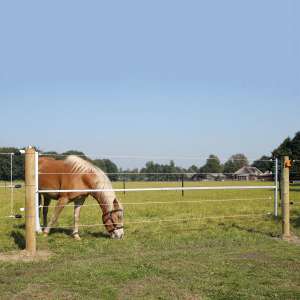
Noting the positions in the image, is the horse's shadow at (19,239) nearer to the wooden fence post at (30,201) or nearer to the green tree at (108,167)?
the wooden fence post at (30,201)

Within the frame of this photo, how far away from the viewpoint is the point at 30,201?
6621mm

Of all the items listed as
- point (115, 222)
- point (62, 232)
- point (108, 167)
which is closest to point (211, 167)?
point (108, 167)

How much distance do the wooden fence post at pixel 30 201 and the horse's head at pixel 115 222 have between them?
1.90 metres

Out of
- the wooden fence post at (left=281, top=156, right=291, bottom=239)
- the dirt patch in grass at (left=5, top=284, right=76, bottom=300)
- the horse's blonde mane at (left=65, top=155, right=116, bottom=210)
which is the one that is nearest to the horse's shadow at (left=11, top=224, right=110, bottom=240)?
the horse's blonde mane at (left=65, top=155, right=116, bottom=210)

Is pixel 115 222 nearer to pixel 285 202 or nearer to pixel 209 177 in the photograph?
A: pixel 209 177

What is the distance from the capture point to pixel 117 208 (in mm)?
8453

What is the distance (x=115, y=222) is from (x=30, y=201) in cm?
219

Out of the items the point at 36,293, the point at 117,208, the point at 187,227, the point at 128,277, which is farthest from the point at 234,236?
the point at 36,293

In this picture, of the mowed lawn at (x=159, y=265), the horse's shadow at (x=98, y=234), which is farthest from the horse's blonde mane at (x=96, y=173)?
the mowed lawn at (x=159, y=265)

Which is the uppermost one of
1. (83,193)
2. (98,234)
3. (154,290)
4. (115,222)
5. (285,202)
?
(83,193)

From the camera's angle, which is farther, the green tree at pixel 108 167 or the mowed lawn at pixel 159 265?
the green tree at pixel 108 167

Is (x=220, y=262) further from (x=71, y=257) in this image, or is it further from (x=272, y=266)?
(x=71, y=257)

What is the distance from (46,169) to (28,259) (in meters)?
3.00

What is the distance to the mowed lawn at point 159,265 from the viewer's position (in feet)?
14.7
